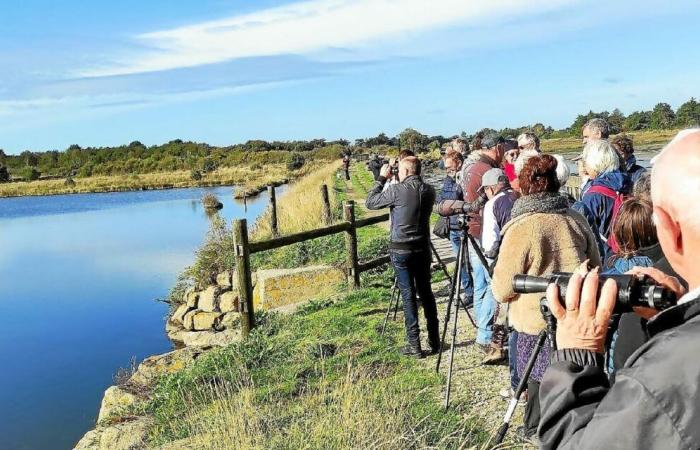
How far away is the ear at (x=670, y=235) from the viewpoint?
1.42 meters

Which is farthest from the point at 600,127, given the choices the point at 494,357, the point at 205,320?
the point at 205,320

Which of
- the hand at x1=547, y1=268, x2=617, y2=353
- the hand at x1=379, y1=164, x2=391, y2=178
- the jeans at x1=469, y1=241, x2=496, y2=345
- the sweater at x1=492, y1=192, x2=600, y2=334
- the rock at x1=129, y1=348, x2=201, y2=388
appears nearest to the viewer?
Result: the hand at x1=547, y1=268, x2=617, y2=353

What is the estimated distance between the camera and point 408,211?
19.5 ft

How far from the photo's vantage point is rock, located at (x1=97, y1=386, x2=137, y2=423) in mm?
7520

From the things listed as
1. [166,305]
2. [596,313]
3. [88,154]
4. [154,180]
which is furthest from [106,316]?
[88,154]

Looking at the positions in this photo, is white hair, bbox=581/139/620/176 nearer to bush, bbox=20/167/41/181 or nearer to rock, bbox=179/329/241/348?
rock, bbox=179/329/241/348

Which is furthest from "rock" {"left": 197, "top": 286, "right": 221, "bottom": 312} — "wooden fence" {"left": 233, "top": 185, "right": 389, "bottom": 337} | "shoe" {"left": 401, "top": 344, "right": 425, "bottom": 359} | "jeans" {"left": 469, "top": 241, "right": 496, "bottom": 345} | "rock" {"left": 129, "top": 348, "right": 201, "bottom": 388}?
"jeans" {"left": 469, "top": 241, "right": 496, "bottom": 345}

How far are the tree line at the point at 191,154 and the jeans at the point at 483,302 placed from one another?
37.0m

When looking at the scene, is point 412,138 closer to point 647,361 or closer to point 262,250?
point 262,250

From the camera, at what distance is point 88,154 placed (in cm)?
8831

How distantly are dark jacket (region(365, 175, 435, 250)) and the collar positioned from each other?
4556 mm

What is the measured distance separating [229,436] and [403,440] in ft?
3.96

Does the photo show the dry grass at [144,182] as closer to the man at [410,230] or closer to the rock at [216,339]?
the rock at [216,339]

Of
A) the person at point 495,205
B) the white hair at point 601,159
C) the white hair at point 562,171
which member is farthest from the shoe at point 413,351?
the white hair at point 601,159
